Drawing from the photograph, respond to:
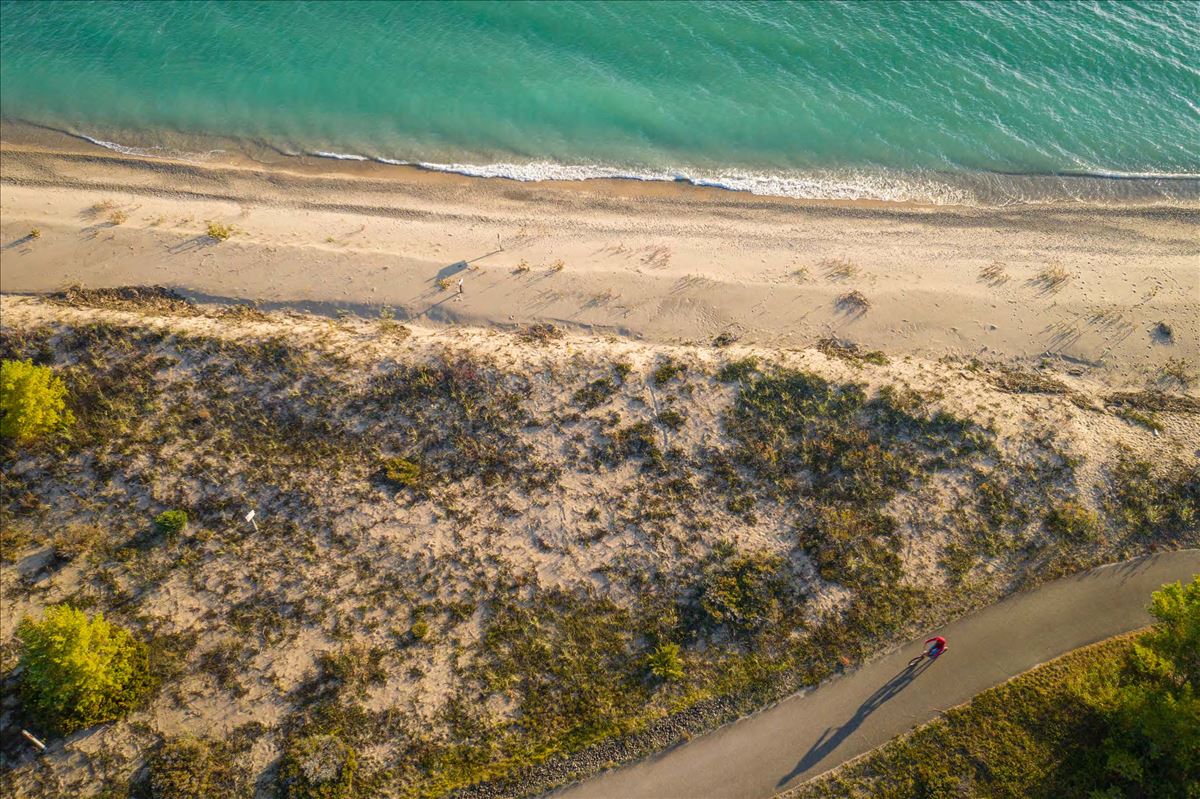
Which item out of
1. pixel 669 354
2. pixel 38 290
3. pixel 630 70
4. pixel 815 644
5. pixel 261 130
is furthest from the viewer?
pixel 630 70

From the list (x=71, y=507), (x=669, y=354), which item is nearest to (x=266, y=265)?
(x=71, y=507)

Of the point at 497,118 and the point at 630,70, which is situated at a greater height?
the point at 630,70

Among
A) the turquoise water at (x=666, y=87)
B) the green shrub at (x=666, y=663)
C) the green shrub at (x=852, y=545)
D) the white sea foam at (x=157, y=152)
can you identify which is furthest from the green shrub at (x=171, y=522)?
the white sea foam at (x=157, y=152)

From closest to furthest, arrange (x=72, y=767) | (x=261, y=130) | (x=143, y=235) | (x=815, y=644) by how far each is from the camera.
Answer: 1. (x=72, y=767)
2. (x=815, y=644)
3. (x=143, y=235)
4. (x=261, y=130)

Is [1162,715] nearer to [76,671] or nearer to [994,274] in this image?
[994,274]

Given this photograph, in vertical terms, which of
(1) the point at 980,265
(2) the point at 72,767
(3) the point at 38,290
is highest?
(1) the point at 980,265

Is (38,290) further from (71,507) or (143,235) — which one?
(71,507)

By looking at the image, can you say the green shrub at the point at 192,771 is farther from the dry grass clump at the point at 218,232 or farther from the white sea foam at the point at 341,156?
the white sea foam at the point at 341,156

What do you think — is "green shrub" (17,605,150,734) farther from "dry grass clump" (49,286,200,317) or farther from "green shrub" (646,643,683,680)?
"green shrub" (646,643,683,680)
